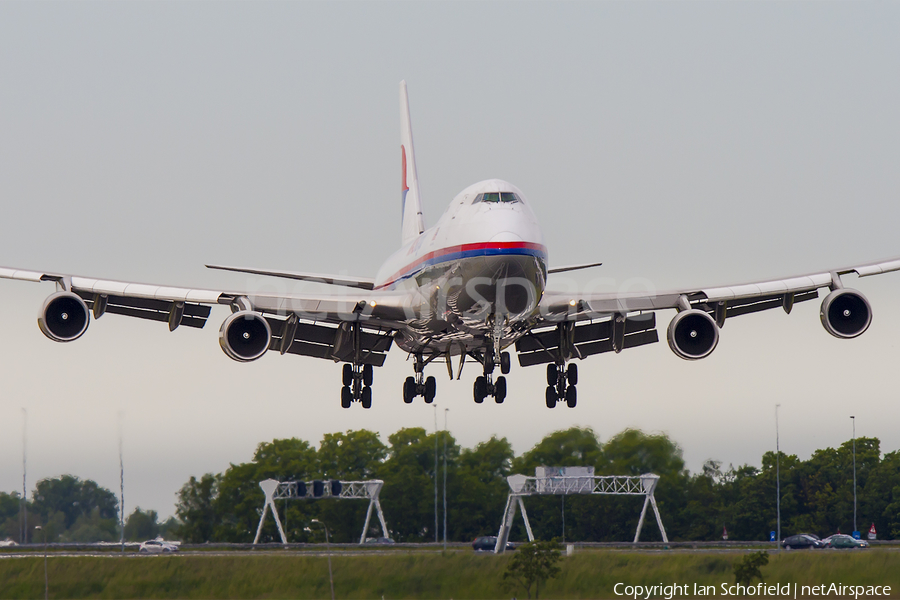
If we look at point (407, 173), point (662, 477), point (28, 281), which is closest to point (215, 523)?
point (662, 477)

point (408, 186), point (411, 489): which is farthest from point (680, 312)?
point (411, 489)

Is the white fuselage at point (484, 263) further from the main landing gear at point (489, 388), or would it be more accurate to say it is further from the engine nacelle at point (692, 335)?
the main landing gear at point (489, 388)

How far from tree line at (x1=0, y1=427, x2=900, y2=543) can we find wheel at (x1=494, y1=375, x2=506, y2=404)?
35.5m

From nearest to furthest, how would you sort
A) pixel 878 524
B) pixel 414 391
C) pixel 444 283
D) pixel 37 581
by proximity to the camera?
pixel 444 283 → pixel 414 391 → pixel 37 581 → pixel 878 524

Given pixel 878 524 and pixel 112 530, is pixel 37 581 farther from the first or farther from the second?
pixel 878 524

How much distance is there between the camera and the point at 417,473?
95688 millimetres

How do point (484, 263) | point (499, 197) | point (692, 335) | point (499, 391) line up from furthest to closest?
1. point (499, 391)
2. point (692, 335)
3. point (499, 197)
4. point (484, 263)

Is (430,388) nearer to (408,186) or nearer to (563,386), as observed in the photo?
(563,386)

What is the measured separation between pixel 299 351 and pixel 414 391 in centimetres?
489

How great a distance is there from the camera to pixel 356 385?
1620 inches

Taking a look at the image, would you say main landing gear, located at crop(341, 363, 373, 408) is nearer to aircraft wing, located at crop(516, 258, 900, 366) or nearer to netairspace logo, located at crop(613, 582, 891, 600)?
aircraft wing, located at crop(516, 258, 900, 366)

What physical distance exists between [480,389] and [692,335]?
946 cm

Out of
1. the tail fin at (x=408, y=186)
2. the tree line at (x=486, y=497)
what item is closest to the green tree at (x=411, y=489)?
the tree line at (x=486, y=497)

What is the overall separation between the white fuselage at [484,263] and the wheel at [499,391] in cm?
701
